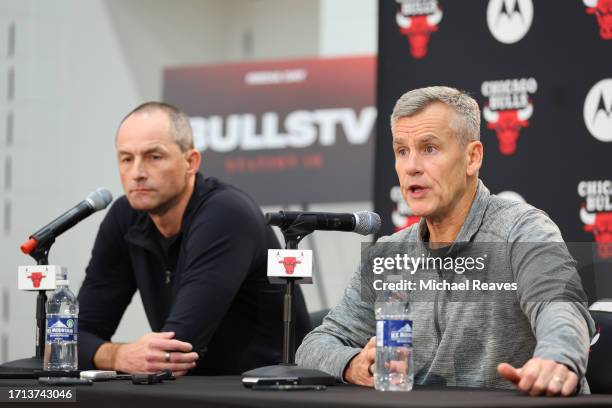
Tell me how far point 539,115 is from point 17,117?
3.33m

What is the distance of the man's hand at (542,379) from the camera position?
162cm

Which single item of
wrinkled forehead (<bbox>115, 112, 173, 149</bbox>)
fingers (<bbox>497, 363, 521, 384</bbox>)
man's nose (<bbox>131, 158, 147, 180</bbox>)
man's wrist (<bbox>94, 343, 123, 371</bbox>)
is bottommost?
man's wrist (<bbox>94, 343, 123, 371</bbox>)

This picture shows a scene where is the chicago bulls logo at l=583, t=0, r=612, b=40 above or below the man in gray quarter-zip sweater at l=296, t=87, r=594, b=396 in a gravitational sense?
above

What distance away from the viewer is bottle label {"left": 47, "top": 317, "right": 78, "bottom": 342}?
89.8 inches

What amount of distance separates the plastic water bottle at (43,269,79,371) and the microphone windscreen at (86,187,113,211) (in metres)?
0.23

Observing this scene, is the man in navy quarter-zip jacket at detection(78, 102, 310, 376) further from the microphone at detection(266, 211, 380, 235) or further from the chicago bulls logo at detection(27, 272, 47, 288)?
the microphone at detection(266, 211, 380, 235)

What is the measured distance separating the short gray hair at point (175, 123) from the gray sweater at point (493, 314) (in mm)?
1070

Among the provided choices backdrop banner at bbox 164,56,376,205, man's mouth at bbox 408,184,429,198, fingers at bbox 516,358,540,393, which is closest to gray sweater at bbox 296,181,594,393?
man's mouth at bbox 408,184,429,198

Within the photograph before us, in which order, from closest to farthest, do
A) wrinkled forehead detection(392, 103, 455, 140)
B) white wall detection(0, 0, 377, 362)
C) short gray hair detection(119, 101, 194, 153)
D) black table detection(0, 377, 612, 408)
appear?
1. black table detection(0, 377, 612, 408)
2. wrinkled forehead detection(392, 103, 455, 140)
3. short gray hair detection(119, 101, 194, 153)
4. white wall detection(0, 0, 377, 362)

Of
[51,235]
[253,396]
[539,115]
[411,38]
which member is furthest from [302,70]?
[253,396]

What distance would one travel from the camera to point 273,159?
5895 millimetres

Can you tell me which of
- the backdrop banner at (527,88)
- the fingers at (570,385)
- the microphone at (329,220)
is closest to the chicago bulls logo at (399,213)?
the backdrop banner at (527,88)

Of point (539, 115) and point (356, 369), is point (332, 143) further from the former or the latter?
point (356, 369)

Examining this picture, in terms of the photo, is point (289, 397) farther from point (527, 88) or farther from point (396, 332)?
point (527, 88)
